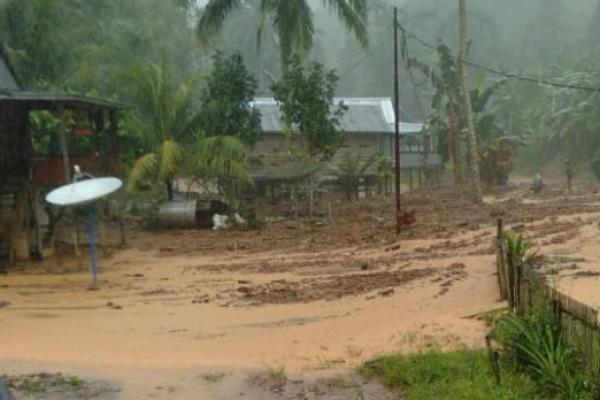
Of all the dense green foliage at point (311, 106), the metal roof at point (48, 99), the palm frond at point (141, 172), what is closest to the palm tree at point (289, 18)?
the dense green foliage at point (311, 106)

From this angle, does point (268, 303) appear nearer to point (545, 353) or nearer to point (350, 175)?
point (545, 353)

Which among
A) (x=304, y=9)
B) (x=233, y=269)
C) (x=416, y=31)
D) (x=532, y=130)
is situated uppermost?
(x=416, y=31)

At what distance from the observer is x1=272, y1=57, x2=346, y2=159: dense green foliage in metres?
26.1

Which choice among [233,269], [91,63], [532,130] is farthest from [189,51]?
[233,269]

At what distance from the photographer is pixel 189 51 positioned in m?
44.7

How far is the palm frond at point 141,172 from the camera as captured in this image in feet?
72.5

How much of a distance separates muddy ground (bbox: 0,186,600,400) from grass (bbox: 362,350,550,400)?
0.22 m

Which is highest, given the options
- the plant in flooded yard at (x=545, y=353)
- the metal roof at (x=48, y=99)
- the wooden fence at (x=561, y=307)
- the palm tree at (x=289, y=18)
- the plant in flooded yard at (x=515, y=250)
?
the palm tree at (x=289, y=18)

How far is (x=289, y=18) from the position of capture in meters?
27.1

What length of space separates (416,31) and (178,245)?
1978 inches

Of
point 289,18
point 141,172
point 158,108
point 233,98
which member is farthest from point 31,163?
point 289,18

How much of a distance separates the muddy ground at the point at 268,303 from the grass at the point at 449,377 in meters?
0.22

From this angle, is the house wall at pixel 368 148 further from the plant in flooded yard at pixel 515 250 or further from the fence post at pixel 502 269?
the plant in flooded yard at pixel 515 250

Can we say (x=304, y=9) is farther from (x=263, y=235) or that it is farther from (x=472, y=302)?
(x=472, y=302)
